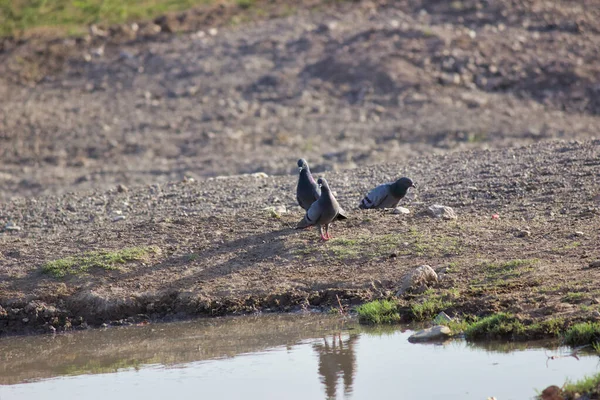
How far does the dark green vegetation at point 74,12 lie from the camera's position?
21.4 meters

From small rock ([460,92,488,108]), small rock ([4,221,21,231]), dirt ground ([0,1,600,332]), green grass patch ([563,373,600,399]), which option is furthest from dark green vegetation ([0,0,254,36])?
green grass patch ([563,373,600,399])

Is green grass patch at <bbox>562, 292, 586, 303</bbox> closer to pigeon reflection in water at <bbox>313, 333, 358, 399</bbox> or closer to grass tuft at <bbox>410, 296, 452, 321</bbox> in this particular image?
grass tuft at <bbox>410, 296, 452, 321</bbox>

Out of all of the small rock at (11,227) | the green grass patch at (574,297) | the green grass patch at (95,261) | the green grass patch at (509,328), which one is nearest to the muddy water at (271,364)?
the green grass patch at (509,328)

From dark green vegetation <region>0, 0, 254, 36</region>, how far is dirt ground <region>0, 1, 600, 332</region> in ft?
3.33

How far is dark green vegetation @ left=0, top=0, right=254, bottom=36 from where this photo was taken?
70.2 feet

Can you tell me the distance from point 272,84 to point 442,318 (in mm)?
12651

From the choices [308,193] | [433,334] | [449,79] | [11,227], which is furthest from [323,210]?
[449,79]

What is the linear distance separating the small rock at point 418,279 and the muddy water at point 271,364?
0.58 metres

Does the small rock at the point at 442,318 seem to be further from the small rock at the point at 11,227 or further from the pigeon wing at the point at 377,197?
the small rock at the point at 11,227

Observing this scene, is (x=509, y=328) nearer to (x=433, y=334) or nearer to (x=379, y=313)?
(x=433, y=334)

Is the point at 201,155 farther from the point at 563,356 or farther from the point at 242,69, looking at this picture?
the point at 563,356

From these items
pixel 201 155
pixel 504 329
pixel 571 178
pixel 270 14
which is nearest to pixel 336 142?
pixel 201 155

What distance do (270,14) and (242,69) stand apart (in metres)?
2.78

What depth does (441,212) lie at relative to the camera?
9836mm
